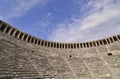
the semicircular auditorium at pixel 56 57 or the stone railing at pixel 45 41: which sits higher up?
the stone railing at pixel 45 41

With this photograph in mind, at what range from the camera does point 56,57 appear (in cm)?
1770

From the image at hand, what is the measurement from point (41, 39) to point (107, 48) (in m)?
7.75

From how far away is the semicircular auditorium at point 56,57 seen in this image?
11359mm

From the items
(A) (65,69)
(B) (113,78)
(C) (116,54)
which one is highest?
(C) (116,54)

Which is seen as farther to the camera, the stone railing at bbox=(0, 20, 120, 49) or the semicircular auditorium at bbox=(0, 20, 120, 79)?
the stone railing at bbox=(0, 20, 120, 49)

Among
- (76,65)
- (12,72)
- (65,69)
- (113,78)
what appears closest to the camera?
(12,72)

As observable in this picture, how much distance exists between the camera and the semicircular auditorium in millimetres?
11359

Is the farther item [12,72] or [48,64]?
[48,64]

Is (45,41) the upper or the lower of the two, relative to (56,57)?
upper

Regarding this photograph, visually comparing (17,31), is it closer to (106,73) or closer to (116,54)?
(106,73)

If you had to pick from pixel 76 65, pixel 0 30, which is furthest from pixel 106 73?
pixel 0 30

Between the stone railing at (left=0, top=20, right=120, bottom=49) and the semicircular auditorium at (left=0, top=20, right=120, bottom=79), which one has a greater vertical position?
the stone railing at (left=0, top=20, right=120, bottom=49)

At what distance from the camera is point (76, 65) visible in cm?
1664

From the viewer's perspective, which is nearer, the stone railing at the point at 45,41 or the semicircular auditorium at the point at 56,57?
the semicircular auditorium at the point at 56,57
